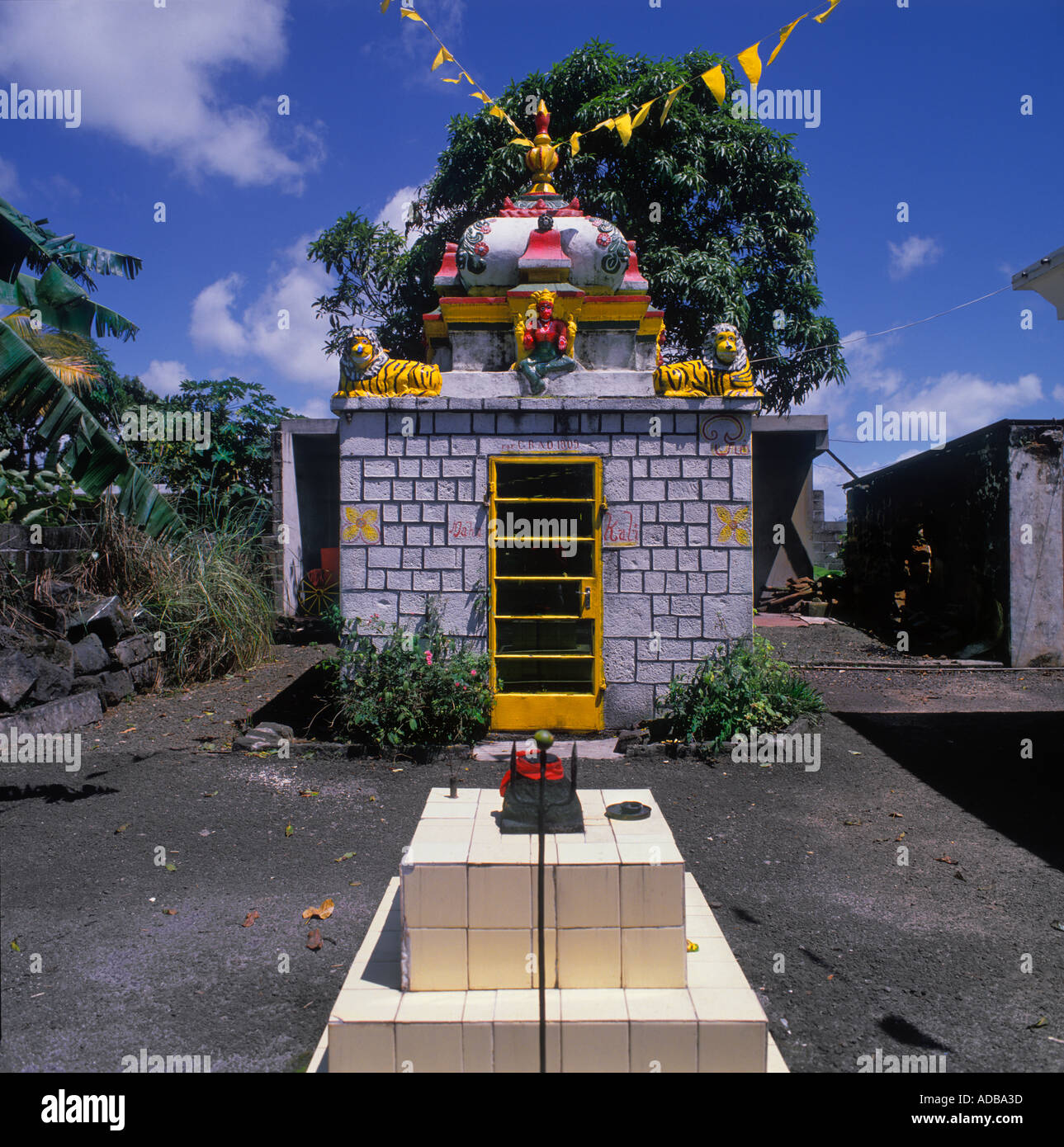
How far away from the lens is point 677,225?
1551 centimetres

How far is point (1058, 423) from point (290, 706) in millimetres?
9995

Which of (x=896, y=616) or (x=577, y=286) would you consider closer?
(x=577, y=286)

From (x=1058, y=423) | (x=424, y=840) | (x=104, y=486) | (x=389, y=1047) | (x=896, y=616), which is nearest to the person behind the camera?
(x=389, y=1047)

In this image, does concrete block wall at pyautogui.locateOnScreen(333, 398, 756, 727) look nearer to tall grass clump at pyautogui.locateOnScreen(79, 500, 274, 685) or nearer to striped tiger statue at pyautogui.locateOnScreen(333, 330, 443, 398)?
striped tiger statue at pyautogui.locateOnScreen(333, 330, 443, 398)

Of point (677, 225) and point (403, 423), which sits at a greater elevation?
point (677, 225)

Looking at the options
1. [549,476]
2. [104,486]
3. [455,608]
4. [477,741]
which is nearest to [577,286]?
[549,476]

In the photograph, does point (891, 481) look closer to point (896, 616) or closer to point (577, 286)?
point (896, 616)

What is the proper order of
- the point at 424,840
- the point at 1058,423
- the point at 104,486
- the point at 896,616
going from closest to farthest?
1. the point at 424,840
2. the point at 104,486
3. the point at 1058,423
4. the point at 896,616

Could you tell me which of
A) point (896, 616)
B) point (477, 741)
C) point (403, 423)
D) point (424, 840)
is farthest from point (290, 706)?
point (896, 616)

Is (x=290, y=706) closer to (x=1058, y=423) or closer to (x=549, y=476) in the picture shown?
(x=549, y=476)

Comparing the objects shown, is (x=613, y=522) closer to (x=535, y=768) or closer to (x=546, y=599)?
(x=546, y=599)

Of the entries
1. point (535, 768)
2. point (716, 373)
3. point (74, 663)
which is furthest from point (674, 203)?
point (535, 768)

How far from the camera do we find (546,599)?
23.5 feet
